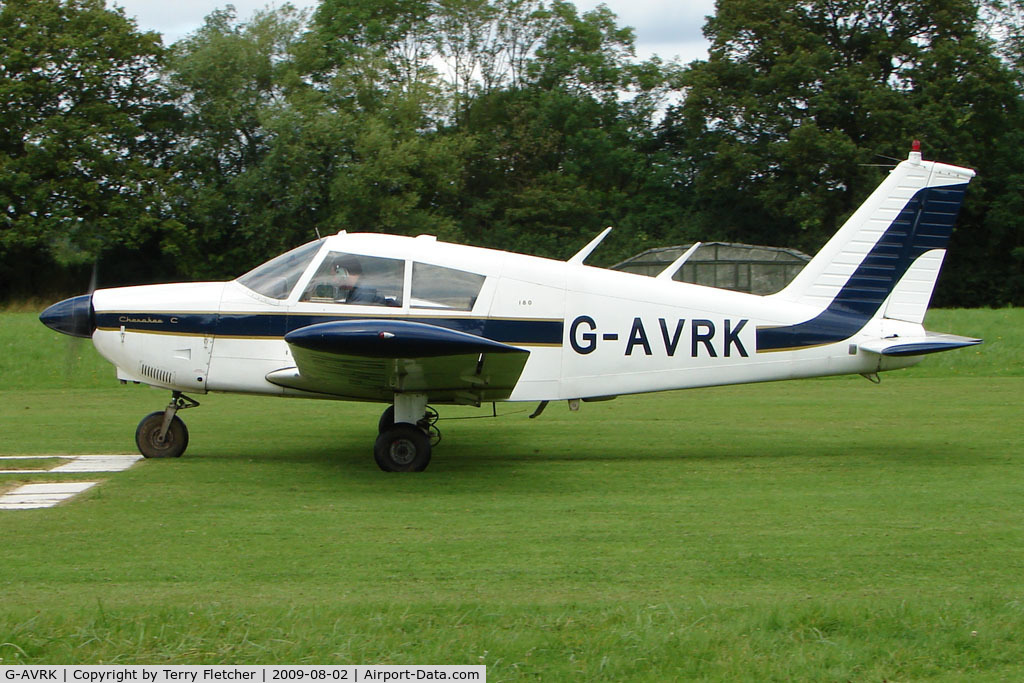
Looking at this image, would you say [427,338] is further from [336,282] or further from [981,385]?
[981,385]

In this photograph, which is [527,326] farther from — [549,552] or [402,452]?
[549,552]

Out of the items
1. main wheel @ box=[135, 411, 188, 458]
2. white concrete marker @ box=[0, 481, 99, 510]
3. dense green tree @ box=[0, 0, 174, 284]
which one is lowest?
white concrete marker @ box=[0, 481, 99, 510]

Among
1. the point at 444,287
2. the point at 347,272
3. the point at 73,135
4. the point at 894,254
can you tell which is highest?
the point at 73,135

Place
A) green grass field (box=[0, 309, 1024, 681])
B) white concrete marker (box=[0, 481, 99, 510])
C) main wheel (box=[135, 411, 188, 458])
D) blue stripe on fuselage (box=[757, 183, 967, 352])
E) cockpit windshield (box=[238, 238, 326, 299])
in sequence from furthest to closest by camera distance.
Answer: blue stripe on fuselage (box=[757, 183, 967, 352]) < main wheel (box=[135, 411, 188, 458]) < cockpit windshield (box=[238, 238, 326, 299]) < white concrete marker (box=[0, 481, 99, 510]) < green grass field (box=[0, 309, 1024, 681])

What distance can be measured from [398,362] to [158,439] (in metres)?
3.03

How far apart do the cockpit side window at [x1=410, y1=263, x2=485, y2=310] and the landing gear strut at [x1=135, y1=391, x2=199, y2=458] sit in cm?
259

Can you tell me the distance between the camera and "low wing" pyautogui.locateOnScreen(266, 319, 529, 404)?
312 inches

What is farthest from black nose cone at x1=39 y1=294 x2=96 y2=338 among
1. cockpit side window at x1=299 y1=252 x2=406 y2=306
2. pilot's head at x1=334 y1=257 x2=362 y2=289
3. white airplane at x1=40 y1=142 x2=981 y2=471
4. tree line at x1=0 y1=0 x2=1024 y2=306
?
tree line at x1=0 y1=0 x2=1024 y2=306

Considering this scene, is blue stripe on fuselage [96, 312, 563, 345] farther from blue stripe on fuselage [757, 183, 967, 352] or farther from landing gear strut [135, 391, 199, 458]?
blue stripe on fuselage [757, 183, 967, 352]

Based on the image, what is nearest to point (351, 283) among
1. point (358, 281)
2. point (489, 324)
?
point (358, 281)

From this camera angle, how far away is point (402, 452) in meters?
9.34

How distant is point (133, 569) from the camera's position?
597 centimetres

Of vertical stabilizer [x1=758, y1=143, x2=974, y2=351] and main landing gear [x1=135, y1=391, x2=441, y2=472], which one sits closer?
main landing gear [x1=135, y1=391, x2=441, y2=472]

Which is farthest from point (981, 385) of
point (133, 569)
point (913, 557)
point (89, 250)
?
point (89, 250)
